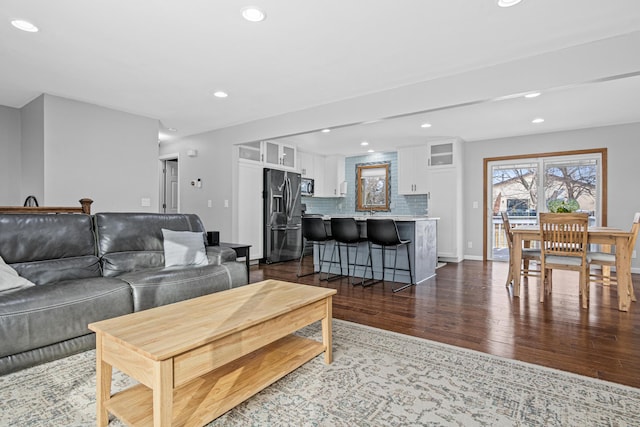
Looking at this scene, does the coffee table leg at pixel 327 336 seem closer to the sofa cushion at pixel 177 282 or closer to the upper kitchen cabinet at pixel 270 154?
the sofa cushion at pixel 177 282

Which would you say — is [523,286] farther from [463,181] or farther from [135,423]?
[135,423]

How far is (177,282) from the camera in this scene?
274 centimetres

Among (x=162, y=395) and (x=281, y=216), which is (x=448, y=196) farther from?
(x=162, y=395)

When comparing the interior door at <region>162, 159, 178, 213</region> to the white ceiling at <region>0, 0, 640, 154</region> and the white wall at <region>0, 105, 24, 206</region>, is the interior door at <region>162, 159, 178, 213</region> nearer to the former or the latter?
the white ceiling at <region>0, 0, 640, 154</region>

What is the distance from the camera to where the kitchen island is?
4.48 metres

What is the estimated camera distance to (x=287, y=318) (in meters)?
1.89

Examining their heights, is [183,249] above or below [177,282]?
above

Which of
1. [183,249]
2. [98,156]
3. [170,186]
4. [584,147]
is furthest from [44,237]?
[584,147]

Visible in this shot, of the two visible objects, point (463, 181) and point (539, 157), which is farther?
point (463, 181)

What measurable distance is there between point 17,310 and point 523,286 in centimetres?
496

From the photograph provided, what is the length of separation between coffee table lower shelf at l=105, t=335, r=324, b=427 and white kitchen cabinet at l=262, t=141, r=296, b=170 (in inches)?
185

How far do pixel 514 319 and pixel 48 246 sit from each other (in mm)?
3906

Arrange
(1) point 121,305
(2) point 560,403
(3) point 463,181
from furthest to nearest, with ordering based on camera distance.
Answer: (3) point 463,181 < (1) point 121,305 < (2) point 560,403

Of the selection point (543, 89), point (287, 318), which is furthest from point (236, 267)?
point (543, 89)
